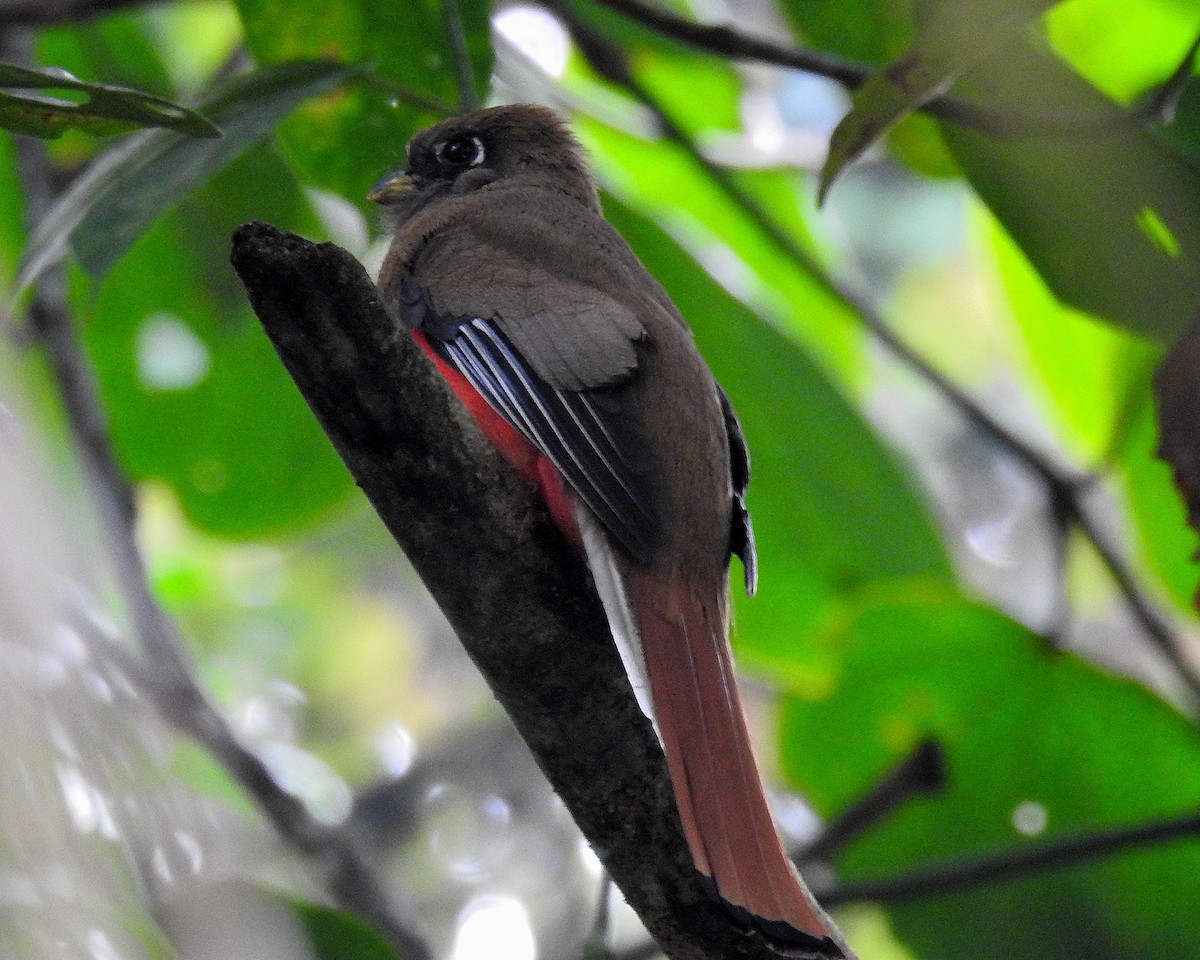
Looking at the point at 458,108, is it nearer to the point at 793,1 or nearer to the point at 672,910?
the point at 793,1

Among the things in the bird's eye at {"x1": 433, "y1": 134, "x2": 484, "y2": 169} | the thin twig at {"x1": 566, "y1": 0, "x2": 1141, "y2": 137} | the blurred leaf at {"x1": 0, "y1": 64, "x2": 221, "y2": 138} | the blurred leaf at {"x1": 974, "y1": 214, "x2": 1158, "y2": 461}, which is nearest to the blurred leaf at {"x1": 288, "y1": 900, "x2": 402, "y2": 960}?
the blurred leaf at {"x1": 0, "y1": 64, "x2": 221, "y2": 138}

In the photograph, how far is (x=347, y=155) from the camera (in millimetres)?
3648

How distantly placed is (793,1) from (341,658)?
4.68m

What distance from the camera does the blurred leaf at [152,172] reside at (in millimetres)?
2754

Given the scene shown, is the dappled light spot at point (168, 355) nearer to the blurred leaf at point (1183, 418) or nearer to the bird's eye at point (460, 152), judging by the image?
the bird's eye at point (460, 152)

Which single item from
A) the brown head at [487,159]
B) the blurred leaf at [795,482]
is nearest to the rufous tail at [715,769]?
the blurred leaf at [795,482]

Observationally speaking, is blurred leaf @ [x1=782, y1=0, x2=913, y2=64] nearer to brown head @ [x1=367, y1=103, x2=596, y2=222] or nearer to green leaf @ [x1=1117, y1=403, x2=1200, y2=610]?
brown head @ [x1=367, y1=103, x2=596, y2=222]

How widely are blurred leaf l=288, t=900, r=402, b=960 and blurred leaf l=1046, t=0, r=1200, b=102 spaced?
250cm

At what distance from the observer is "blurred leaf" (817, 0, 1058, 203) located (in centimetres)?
287

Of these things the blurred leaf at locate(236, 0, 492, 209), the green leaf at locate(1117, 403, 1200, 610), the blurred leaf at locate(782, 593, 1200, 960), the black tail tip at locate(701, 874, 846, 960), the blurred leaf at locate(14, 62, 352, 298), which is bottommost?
the blurred leaf at locate(782, 593, 1200, 960)

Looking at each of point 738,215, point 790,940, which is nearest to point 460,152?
point 738,215

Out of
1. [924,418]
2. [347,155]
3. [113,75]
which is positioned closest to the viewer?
[347,155]

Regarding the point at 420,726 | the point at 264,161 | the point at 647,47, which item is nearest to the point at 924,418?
the point at 420,726

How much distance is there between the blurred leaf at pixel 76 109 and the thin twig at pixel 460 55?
1114 mm
